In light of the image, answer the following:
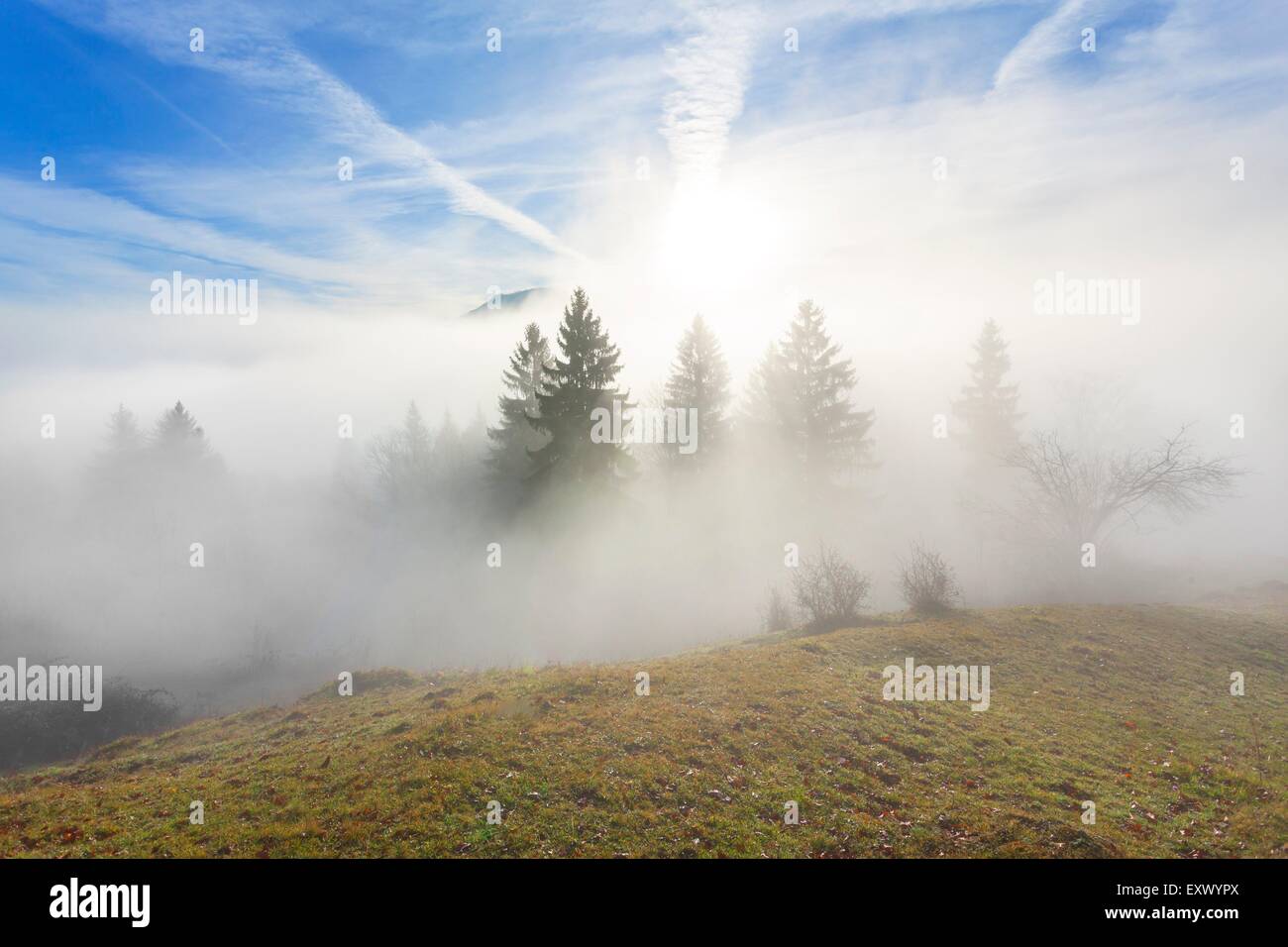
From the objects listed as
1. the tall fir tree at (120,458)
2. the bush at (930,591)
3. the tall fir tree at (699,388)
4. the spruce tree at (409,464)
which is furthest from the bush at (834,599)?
the tall fir tree at (120,458)

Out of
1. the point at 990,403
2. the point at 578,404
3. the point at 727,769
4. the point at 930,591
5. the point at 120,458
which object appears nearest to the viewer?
the point at 727,769

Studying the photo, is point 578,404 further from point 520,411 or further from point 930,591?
point 930,591

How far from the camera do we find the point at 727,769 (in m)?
9.58

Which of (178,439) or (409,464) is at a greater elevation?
(178,439)

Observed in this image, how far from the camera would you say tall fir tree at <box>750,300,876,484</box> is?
38.6 metres

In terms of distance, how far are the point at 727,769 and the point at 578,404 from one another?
23.8 m

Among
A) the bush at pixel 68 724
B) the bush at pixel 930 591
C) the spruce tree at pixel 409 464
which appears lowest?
the bush at pixel 68 724

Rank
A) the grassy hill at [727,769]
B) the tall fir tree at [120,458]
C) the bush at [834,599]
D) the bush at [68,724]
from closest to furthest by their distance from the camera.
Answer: the grassy hill at [727,769], the bush at [68,724], the bush at [834,599], the tall fir tree at [120,458]

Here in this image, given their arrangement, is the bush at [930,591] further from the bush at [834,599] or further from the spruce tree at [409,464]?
the spruce tree at [409,464]

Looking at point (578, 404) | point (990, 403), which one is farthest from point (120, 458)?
point (990, 403)

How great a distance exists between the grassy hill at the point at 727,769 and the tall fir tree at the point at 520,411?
18.9 m

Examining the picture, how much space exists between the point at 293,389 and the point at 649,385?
9249 cm

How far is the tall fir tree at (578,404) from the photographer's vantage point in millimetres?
30922
